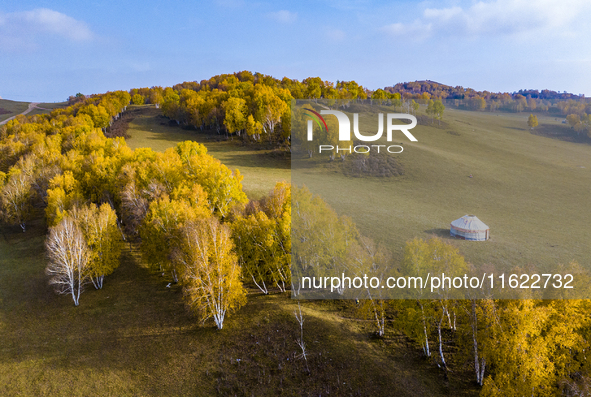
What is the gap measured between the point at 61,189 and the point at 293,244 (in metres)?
41.9

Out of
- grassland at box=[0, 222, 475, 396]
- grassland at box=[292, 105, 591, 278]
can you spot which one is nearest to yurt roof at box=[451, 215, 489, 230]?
grassland at box=[292, 105, 591, 278]

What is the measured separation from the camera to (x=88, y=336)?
34.5 meters

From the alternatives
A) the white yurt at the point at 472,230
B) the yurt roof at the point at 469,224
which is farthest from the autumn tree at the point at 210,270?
the yurt roof at the point at 469,224

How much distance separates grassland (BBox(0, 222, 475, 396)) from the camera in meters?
28.9

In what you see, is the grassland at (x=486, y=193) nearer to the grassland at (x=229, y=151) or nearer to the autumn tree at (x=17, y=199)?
the grassland at (x=229, y=151)

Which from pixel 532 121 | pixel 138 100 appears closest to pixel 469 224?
pixel 532 121

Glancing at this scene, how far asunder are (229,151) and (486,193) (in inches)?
2685

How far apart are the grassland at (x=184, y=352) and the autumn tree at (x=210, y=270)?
3.01 metres

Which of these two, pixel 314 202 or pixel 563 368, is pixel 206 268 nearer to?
pixel 314 202

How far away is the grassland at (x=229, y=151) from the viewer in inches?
2871

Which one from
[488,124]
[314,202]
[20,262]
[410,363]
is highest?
[488,124]

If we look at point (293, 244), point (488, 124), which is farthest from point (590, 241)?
point (488, 124)

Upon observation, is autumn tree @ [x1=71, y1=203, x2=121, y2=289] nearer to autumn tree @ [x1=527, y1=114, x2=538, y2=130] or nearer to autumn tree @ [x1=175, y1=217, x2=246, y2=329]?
autumn tree @ [x1=175, y1=217, x2=246, y2=329]

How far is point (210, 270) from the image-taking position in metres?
34.0
